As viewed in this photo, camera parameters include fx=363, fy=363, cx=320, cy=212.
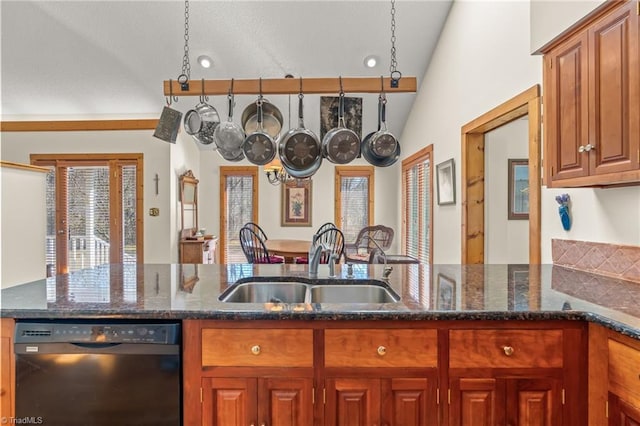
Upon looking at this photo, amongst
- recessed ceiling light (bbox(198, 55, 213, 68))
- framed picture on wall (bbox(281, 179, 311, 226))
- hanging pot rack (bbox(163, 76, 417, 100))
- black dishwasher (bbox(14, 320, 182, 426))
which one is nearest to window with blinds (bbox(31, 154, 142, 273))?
recessed ceiling light (bbox(198, 55, 213, 68))

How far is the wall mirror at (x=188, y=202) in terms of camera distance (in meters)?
5.66

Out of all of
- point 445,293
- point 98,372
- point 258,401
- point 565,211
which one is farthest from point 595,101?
point 98,372

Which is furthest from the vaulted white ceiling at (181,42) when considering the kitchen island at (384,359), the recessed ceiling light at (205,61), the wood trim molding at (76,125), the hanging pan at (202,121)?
the kitchen island at (384,359)

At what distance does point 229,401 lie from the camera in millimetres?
Answer: 1324

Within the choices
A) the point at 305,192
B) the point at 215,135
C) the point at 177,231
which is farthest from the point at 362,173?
the point at 215,135

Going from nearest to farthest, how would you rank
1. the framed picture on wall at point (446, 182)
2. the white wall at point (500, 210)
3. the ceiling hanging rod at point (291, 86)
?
the ceiling hanging rod at point (291, 86)
the white wall at point (500, 210)
the framed picture on wall at point (446, 182)

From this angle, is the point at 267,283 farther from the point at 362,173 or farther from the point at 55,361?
the point at 362,173

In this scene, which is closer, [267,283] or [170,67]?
[267,283]

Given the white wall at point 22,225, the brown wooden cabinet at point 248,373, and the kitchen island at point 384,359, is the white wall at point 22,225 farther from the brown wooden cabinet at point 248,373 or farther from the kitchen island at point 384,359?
the brown wooden cabinet at point 248,373

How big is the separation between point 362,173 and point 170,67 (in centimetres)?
349

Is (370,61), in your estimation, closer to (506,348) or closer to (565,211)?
(565,211)

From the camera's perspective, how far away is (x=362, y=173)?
6496 millimetres

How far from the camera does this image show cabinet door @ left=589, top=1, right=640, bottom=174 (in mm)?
1403

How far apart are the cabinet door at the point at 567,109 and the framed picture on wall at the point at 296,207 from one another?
15.9 ft
